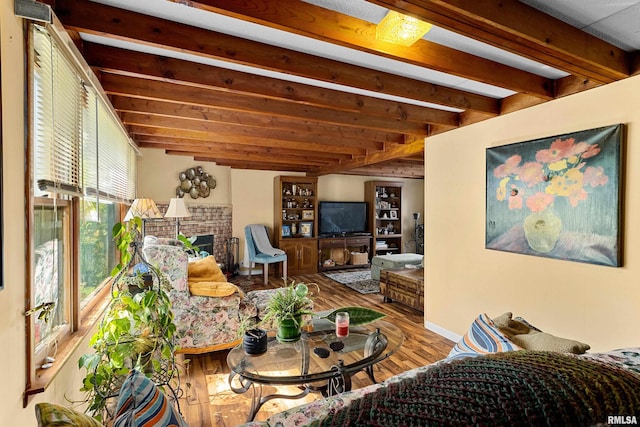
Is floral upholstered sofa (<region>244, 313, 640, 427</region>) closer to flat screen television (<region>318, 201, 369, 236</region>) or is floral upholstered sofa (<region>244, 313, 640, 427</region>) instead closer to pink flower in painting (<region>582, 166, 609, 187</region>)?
pink flower in painting (<region>582, 166, 609, 187</region>)

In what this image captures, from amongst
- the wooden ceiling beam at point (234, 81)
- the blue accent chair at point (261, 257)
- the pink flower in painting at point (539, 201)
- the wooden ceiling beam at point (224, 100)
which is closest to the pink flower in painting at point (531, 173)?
the pink flower in painting at point (539, 201)

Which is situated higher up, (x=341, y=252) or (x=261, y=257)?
(x=261, y=257)

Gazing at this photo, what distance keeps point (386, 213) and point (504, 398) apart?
6976mm

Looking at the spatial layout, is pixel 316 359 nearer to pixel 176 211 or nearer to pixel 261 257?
pixel 176 211

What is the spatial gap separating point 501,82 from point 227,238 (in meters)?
5.11

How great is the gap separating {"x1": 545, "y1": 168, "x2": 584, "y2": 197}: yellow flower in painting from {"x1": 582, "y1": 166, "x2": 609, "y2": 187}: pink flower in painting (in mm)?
33

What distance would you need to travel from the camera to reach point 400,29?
1.51 m

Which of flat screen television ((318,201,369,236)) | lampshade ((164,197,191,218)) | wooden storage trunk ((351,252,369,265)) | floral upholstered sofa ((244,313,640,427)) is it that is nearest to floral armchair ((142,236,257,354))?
lampshade ((164,197,191,218))

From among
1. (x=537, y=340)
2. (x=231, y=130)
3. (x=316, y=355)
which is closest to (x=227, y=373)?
(x=316, y=355)

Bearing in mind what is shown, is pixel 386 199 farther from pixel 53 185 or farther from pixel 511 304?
pixel 53 185

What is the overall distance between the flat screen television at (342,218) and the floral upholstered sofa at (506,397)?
5923 mm

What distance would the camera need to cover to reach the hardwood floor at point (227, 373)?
201cm

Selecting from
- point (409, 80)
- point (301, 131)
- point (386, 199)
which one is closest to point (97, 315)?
point (301, 131)

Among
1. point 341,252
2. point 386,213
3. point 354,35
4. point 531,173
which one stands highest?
point 354,35
